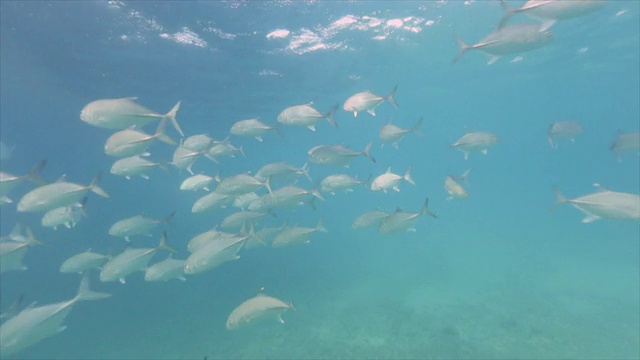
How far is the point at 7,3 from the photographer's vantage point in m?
15.0

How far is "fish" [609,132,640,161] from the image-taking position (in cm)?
822

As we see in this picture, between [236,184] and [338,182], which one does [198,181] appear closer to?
[236,184]

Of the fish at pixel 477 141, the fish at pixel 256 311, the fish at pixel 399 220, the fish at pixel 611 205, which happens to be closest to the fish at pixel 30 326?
the fish at pixel 256 311

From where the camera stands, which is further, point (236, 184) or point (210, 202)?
point (210, 202)

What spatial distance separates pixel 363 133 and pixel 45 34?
226ft

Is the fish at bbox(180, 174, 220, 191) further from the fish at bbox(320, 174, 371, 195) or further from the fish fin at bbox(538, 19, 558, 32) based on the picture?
the fish fin at bbox(538, 19, 558, 32)

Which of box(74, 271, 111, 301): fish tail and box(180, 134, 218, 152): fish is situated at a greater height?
box(180, 134, 218, 152): fish

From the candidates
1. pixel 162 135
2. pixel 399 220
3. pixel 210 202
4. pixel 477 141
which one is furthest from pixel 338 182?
pixel 162 135

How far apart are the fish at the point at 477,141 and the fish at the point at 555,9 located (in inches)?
176

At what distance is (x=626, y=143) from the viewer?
8336 millimetres

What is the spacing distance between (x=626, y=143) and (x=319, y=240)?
27711mm

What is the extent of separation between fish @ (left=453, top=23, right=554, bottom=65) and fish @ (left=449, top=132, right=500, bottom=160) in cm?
381

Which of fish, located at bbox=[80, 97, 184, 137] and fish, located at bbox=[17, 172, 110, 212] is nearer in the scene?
fish, located at bbox=[80, 97, 184, 137]

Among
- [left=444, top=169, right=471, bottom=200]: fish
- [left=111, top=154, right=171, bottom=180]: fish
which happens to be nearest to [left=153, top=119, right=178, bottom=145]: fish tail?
[left=111, top=154, right=171, bottom=180]: fish
